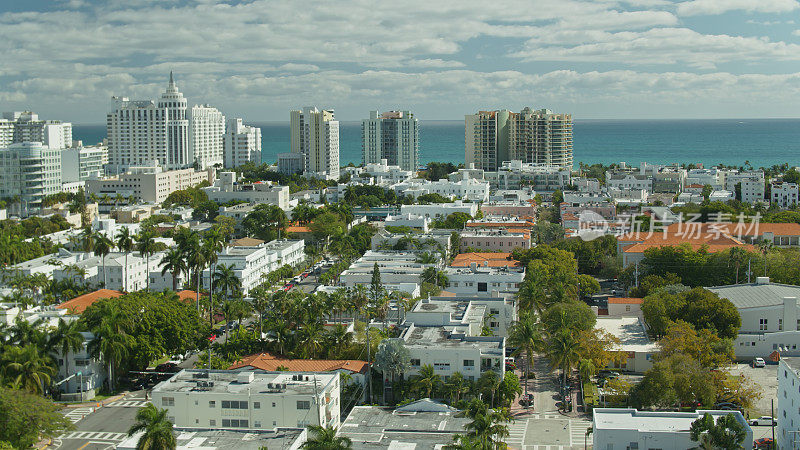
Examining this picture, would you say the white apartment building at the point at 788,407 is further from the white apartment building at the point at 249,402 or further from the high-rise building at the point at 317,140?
the high-rise building at the point at 317,140

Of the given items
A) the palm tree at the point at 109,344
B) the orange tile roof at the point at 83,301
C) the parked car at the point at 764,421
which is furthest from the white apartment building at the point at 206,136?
the parked car at the point at 764,421

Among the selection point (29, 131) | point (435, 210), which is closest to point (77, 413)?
point (435, 210)

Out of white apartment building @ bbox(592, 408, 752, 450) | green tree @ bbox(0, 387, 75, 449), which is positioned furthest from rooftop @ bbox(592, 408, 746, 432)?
green tree @ bbox(0, 387, 75, 449)

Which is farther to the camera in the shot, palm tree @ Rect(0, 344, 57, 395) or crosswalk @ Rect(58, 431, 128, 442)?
palm tree @ Rect(0, 344, 57, 395)

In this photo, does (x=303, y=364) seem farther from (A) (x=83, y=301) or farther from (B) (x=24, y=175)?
Result: (B) (x=24, y=175)

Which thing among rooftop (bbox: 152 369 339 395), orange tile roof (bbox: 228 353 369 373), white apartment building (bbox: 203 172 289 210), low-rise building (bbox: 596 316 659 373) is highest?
white apartment building (bbox: 203 172 289 210)

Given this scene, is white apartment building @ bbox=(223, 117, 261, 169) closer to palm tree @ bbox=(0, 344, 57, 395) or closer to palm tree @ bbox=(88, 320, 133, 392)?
palm tree @ bbox=(88, 320, 133, 392)

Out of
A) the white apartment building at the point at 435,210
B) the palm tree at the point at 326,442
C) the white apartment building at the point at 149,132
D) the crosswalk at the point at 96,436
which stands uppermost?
the white apartment building at the point at 149,132
